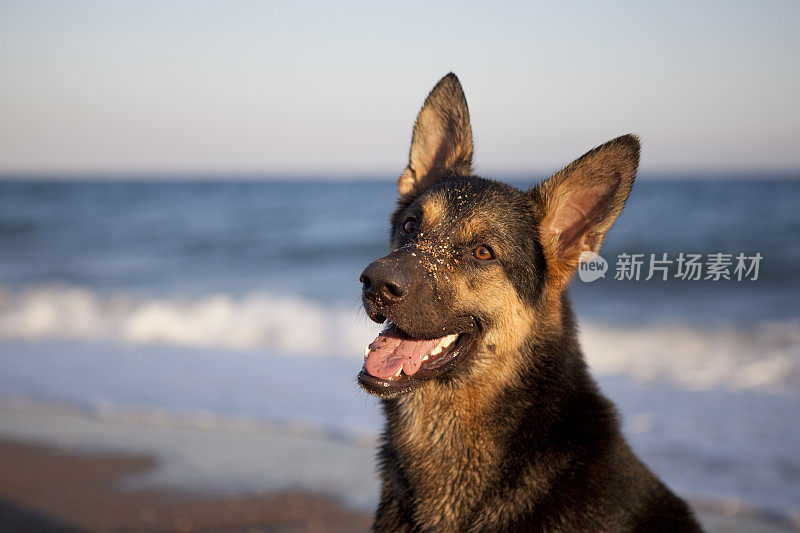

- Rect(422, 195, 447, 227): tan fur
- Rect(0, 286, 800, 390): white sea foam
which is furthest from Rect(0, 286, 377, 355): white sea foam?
Rect(422, 195, 447, 227): tan fur

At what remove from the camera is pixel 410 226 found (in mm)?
3814

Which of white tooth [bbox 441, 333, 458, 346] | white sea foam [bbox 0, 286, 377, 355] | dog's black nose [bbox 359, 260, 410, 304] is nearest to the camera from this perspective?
dog's black nose [bbox 359, 260, 410, 304]

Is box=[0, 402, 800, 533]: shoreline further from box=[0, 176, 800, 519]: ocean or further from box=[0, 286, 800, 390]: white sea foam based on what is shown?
box=[0, 286, 800, 390]: white sea foam

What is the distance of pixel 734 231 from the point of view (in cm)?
2352

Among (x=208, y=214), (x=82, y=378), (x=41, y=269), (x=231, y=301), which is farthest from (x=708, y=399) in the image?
(x=208, y=214)

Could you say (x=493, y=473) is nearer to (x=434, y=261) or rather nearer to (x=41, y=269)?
(x=434, y=261)

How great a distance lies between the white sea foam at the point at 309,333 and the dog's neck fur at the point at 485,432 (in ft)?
19.1

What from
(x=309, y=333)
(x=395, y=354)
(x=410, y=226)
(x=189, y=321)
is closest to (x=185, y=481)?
(x=395, y=354)

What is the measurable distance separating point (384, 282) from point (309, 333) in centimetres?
893

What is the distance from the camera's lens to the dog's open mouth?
129 inches

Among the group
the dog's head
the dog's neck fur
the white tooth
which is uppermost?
the dog's head

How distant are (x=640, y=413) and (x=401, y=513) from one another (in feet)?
16.2

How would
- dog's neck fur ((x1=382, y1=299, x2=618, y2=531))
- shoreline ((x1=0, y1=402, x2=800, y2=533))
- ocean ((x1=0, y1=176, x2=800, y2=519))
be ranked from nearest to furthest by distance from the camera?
dog's neck fur ((x1=382, y1=299, x2=618, y2=531)), shoreline ((x1=0, y1=402, x2=800, y2=533)), ocean ((x1=0, y1=176, x2=800, y2=519))

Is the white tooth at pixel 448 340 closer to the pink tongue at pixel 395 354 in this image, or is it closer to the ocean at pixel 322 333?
the pink tongue at pixel 395 354
